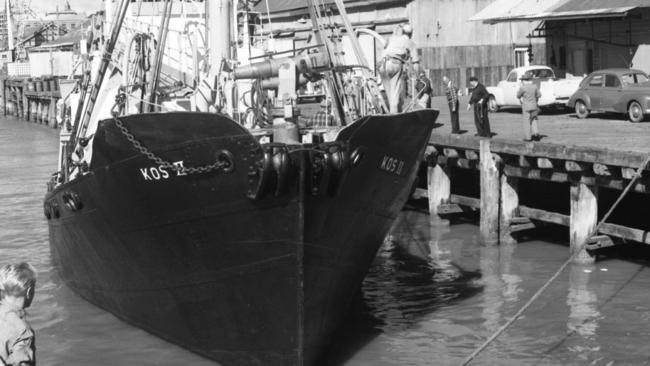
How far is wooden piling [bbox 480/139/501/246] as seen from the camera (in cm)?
1986

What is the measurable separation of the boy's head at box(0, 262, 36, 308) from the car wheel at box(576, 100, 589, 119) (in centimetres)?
2299

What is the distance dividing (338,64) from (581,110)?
14844mm

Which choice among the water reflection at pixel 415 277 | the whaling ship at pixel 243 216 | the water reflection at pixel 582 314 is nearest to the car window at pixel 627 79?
the water reflection at pixel 415 277

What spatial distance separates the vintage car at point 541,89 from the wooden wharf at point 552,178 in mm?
4700

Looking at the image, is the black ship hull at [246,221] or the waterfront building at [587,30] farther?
the waterfront building at [587,30]

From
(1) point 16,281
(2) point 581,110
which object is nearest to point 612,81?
(2) point 581,110

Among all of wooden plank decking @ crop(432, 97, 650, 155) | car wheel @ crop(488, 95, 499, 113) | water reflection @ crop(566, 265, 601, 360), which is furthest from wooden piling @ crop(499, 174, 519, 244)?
car wheel @ crop(488, 95, 499, 113)

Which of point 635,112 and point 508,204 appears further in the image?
point 635,112

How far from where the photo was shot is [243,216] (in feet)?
39.9

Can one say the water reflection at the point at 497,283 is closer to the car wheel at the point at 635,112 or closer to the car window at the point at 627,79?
the car wheel at the point at 635,112

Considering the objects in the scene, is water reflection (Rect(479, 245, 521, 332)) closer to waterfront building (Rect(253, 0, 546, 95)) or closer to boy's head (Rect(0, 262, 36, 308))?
boy's head (Rect(0, 262, 36, 308))

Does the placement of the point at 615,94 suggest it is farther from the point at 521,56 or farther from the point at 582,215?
the point at 521,56

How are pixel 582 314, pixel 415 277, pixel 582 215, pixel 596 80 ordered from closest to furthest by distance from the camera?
pixel 582 314, pixel 582 215, pixel 415 277, pixel 596 80

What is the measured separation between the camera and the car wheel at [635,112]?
85.3ft
